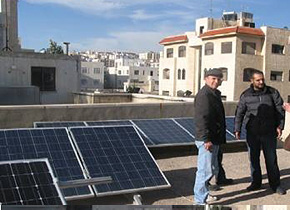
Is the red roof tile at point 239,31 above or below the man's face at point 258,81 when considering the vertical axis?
above

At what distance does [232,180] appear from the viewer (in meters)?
5.93

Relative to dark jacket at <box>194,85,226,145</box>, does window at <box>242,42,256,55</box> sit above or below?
above

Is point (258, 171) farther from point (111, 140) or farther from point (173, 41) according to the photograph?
point (173, 41)

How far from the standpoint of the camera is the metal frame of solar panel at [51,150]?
4941 millimetres

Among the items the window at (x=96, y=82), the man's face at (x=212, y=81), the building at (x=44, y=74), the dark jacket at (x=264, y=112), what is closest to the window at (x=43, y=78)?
the building at (x=44, y=74)

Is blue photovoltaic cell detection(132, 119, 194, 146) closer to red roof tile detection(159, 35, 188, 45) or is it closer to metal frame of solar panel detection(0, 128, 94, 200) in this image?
metal frame of solar panel detection(0, 128, 94, 200)

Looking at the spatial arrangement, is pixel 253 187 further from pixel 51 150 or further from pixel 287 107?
pixel 51 150

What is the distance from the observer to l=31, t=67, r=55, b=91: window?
86.5 feet

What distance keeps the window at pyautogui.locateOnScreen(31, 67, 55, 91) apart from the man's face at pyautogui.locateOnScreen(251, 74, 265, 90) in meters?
23.0

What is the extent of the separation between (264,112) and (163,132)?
2.75 m

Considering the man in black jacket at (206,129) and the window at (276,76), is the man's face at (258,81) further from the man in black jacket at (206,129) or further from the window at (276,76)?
the window at (276,76)

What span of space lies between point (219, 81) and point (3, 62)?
2294 cm

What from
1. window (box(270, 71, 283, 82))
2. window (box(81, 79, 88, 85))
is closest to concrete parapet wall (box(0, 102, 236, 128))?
window (box(270, 71, 283, 82))

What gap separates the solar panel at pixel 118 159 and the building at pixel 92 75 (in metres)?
76.4
